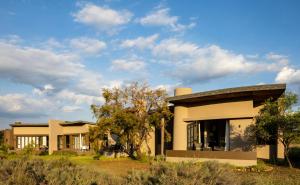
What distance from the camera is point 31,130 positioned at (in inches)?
1645

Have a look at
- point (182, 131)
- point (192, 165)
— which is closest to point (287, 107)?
point (182, 131)

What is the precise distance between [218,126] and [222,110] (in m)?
3.25

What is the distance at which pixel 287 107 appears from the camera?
1922cm

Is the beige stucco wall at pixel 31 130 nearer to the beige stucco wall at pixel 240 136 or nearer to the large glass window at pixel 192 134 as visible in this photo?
the large glass window at pixel 192 134

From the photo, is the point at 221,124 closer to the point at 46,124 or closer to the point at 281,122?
the point at 281,122

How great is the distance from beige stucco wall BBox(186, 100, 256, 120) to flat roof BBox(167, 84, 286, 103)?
20.9 inches

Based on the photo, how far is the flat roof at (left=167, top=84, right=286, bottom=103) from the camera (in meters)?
20.3

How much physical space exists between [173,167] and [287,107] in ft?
50.2

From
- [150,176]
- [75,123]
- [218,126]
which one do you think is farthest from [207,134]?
[150,176]

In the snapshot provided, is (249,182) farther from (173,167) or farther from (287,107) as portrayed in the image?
(287,107)

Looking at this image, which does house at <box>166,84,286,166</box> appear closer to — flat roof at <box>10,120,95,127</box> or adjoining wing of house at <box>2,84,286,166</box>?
adjoining wing of house at <box>2,84,286,166</box>

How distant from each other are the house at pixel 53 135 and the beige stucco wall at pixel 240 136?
1862cm

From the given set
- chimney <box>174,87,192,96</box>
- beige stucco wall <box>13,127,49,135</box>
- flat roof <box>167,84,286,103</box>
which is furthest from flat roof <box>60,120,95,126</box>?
flat roof <box>167,84,286,103</box>

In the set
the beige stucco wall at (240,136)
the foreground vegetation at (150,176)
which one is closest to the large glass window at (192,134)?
the beige stucco wall at (240,136)
